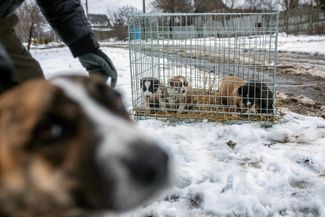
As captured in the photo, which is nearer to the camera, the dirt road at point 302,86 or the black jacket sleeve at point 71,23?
the black jacket sleeve at point 71,23

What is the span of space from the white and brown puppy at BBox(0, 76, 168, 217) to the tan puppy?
5356 mm

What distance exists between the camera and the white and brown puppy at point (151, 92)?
269 inches

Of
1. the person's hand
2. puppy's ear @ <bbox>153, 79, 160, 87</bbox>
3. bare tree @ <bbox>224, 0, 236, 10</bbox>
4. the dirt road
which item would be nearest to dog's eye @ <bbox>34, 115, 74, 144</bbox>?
the person's hand

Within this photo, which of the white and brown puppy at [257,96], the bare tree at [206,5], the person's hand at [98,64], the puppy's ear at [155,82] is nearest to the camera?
the person's hand at [98,64]

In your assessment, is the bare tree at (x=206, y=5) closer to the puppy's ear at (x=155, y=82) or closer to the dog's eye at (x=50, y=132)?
the puppy's ear at (x=155, y=82)

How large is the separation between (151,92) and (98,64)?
4180 millimetres

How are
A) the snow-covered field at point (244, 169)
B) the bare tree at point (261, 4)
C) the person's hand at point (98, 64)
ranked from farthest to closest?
the bare tree at point (261, 4) → the snow-covered field at point (244, 169) → the person's hand at point (98, 64)

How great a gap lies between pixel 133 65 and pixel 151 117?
0.99 metres

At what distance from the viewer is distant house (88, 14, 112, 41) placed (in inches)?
1984

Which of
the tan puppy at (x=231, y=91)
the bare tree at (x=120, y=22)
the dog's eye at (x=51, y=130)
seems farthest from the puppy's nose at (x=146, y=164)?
the bare tree at (x=120, y=22)

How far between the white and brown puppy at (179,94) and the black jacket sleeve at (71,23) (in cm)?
410

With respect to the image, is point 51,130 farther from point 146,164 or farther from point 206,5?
point 206,5

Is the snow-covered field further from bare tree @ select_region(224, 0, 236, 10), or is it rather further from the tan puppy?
bare tree @ select_region(224, 0, 236, 10)

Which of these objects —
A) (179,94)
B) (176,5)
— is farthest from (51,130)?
(176,5)
